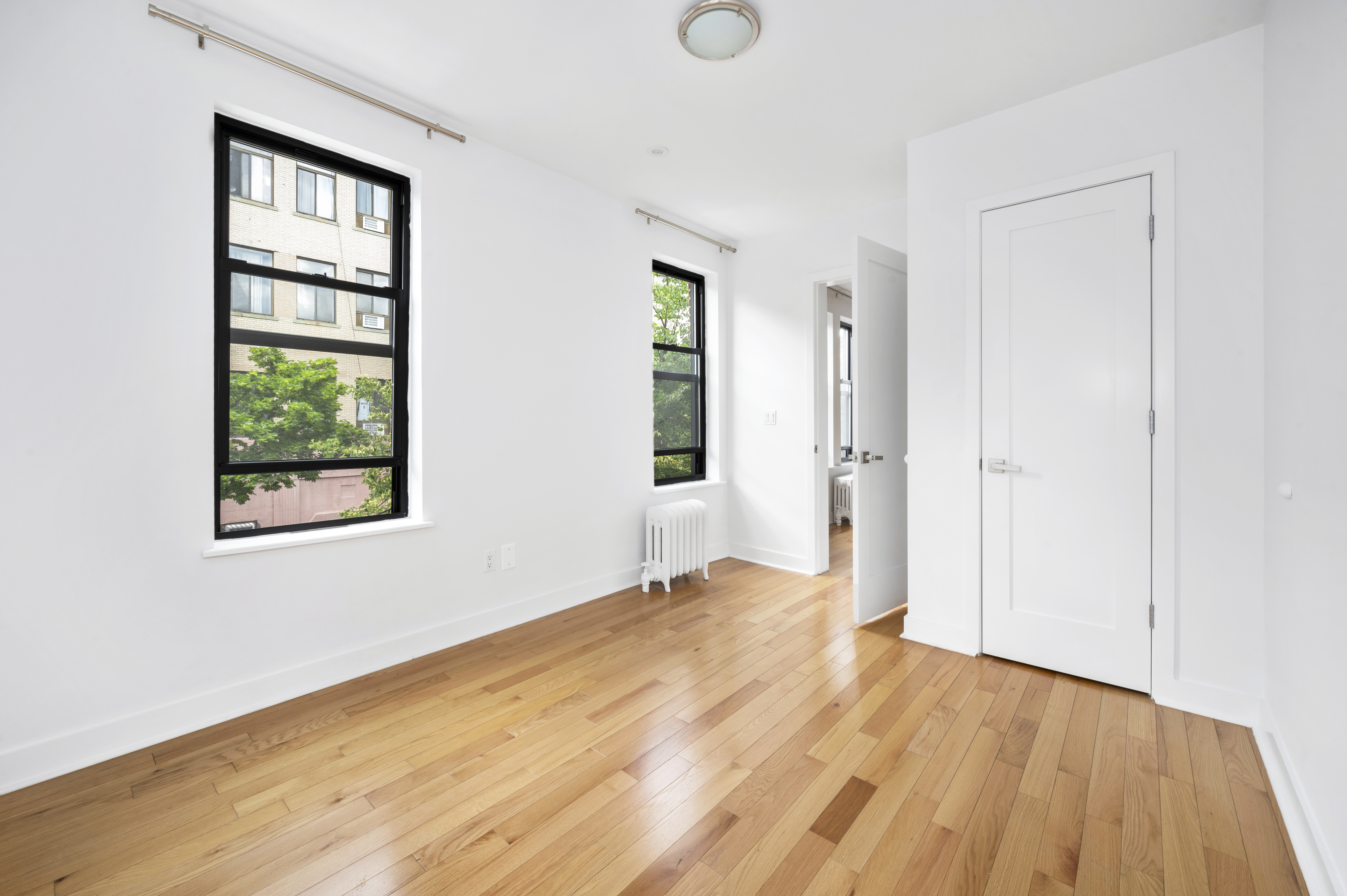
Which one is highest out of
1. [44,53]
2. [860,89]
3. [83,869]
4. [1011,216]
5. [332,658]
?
[860,89]

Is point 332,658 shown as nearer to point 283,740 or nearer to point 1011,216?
point 283,740

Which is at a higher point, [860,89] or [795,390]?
[860,89]

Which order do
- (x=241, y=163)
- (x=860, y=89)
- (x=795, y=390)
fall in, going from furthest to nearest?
1. (x=795, y=390)
2. (x=860, y=89)
3. (x=241, y=163)

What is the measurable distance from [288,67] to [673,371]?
2864 mm

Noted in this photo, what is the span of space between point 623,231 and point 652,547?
2.18 m

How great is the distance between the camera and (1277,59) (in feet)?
6.50

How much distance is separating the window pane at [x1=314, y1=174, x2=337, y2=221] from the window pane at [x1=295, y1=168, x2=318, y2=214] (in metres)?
0.02

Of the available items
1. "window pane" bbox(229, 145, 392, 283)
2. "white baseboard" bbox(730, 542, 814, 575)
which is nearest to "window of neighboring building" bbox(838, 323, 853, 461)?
"white baseboard" bbox(730, 542, 814, 575)

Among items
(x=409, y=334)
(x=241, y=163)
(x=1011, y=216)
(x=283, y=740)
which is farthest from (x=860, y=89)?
(x=283, y=740)

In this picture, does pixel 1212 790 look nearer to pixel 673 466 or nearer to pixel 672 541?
pixel 672 541

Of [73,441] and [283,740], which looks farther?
[283,740]

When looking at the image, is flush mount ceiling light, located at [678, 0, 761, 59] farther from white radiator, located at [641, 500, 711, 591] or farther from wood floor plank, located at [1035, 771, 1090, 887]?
wood floor plank, located at [1035, 771, 1090, 887]

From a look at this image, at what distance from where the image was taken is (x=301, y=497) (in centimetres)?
257

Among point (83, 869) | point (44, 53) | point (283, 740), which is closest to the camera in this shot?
point (83, 869)
